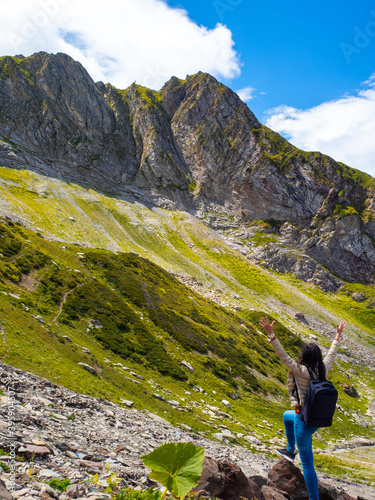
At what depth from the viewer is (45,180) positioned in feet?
317

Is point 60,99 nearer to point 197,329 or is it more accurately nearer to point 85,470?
point 197,329

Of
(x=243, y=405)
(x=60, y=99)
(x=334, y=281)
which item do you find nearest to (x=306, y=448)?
(x=243, y=405)

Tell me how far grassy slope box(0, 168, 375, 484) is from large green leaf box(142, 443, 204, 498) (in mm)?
13072

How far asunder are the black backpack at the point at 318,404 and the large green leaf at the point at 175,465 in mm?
3748

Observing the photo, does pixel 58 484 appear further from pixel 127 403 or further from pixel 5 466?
pixel 127 403

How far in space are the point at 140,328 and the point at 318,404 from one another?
2628 centimetres

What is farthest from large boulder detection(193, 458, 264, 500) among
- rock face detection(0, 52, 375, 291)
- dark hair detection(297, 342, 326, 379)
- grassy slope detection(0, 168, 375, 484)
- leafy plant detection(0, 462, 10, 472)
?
rock face detection(0, 52, 375, 291)

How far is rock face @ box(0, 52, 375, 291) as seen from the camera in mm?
116375

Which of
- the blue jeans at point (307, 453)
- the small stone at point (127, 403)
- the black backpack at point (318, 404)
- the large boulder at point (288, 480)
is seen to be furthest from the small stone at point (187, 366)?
the black backpack at point (318, 404)

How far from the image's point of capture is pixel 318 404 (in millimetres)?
5863

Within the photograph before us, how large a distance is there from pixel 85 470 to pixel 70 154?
130062 mm

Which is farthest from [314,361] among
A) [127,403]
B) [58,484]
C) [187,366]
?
[187,366]

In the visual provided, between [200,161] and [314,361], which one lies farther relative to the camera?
[200,161]

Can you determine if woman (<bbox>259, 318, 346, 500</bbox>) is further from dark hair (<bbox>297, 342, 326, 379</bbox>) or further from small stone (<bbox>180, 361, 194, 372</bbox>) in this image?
small stone (<bbox>180, 361, 194, 372</bbox>)
